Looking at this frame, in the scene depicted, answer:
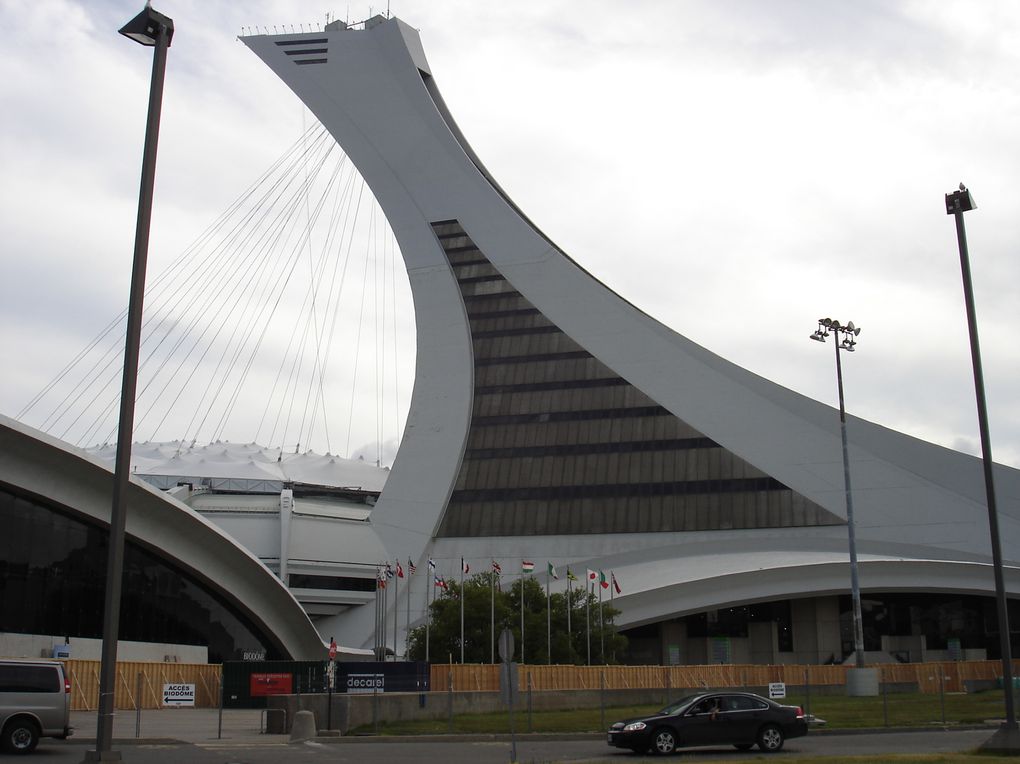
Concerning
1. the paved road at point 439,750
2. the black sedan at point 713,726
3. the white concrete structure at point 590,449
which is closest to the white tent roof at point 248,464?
the white concrete structure at point 590,449

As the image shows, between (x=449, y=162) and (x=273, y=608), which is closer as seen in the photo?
(x=273, y=608)

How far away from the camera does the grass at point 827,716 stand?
25.8 meters

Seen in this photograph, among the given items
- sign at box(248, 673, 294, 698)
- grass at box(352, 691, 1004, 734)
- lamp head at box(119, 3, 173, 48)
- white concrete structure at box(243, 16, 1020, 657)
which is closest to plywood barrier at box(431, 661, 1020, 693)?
grass at box(352, 691, 1004, 734)

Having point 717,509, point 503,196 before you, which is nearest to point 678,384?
point 717,509

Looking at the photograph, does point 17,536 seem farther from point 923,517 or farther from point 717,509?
point 923,517

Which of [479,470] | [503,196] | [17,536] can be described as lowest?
[17,536]

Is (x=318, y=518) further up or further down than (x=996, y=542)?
further up

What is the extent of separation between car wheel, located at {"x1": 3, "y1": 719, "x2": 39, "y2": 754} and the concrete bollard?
549 cm

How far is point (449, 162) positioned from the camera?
6625 cm

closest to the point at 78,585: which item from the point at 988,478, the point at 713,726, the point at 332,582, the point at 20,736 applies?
the point at 20,736

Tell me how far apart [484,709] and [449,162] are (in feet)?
139

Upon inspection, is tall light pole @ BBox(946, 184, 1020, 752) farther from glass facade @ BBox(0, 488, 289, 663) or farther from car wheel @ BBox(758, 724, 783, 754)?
glass facade @ BBox(0, 488, 289, 663)

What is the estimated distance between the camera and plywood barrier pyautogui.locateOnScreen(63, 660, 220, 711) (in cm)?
2809

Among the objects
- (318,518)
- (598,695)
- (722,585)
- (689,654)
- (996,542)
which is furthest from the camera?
(318,518)
